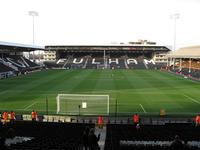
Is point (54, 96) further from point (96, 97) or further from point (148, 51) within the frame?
point (148, 51)

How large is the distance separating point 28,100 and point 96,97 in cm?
732

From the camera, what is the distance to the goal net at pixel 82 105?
32438 millimetres

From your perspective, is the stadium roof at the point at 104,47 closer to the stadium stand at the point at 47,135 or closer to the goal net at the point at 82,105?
the goal net at the point at 82,105

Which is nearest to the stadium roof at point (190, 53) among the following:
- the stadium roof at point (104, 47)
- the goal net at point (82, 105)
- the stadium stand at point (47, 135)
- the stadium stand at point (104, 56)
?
the stadium stand at point (104, 56)

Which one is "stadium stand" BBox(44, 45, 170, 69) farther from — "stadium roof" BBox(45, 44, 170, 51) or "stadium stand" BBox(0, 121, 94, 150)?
"stadium stand" BBox(0, 121, 94, 150)

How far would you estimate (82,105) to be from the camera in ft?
113

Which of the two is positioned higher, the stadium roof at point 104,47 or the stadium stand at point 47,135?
the stadium roof at point 104,47

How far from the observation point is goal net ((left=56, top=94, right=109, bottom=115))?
32.4 meters

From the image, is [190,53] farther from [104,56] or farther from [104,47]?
[104,47]

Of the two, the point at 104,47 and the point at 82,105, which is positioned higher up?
the point at 104,47

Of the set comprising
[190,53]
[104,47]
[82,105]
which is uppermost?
[104,47]

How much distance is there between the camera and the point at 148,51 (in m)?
130

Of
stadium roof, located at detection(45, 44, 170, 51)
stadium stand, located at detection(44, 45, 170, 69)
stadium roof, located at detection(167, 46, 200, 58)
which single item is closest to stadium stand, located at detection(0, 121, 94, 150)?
stadium roof, located at detection(167, 46, 200, 58)

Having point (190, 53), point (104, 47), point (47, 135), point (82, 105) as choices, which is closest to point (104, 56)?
point (104, 47)
